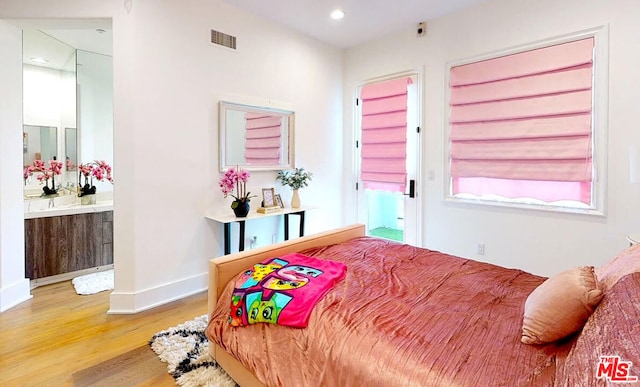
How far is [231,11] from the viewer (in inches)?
130

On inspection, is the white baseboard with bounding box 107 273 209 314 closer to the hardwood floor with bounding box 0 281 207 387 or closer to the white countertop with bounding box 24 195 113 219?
the hardwood floor with bounding box 0 281 207 387

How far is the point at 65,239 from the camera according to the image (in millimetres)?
3430

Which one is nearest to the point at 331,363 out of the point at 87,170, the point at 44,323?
the point at 44,323

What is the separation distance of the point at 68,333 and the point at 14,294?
3.25ft

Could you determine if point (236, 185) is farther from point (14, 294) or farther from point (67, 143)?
point (67, 143)

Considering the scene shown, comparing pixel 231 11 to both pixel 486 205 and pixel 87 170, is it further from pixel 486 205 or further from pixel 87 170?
pixel 486 205

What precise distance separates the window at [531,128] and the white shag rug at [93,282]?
385 centimetres

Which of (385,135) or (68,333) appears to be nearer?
(68,333)

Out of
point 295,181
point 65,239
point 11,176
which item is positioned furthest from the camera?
point 295,181

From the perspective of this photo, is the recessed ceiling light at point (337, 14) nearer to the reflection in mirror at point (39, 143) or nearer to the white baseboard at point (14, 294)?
the reflection in mirror at point (39, 143)

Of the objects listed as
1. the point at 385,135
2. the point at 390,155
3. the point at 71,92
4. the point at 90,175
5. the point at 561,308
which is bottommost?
the point at 561,308

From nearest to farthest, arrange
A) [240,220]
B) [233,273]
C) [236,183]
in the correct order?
[233,273], [240,220], [236,183]

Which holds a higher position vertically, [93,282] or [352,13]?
[352,13]

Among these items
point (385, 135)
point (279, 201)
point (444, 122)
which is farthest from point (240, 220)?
→ point (444, 122)
